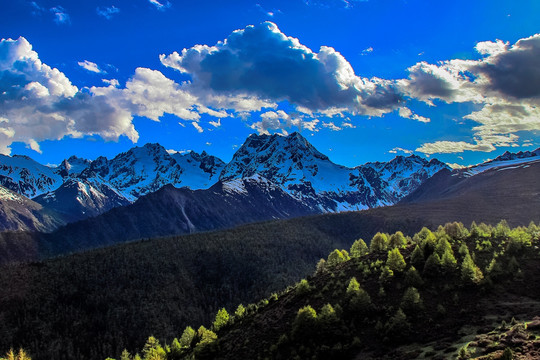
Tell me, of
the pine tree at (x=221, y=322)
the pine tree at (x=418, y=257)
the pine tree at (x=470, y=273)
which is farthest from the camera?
the pine tree at (x=221, y=322)

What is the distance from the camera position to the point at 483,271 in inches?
3199

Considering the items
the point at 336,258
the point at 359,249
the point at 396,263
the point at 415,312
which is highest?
the point at 359,249

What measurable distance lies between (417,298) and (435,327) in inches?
290

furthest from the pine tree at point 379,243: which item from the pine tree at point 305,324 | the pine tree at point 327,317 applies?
the pine tree at point 305,324

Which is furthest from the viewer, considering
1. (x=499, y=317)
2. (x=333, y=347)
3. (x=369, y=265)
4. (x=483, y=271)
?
(x=369, y=265)

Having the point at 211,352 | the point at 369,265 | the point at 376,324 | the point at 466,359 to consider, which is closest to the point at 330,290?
the point at 369,265

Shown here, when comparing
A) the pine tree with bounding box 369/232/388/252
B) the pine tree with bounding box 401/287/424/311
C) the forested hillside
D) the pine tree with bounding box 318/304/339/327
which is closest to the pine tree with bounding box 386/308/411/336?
the forested hillside

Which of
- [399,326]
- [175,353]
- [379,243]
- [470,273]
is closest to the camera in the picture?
[399,326]

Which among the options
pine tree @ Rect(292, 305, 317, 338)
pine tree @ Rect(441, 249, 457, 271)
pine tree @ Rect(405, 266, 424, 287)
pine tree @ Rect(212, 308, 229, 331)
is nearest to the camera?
pine tree @ Rect(292, 305, 317, 338)

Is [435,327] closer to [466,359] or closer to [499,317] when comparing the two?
[499,317]

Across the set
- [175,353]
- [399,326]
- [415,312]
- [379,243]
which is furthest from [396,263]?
[175,353]

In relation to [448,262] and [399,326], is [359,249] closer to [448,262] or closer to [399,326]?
[448,262]

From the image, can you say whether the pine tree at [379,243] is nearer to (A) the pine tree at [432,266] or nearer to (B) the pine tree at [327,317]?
(A) the pine tree at [432,266]

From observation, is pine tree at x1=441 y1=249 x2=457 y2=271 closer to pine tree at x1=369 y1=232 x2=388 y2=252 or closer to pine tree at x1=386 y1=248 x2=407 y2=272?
pine tree at x1=386 y1=248 x2=407 y2=272
